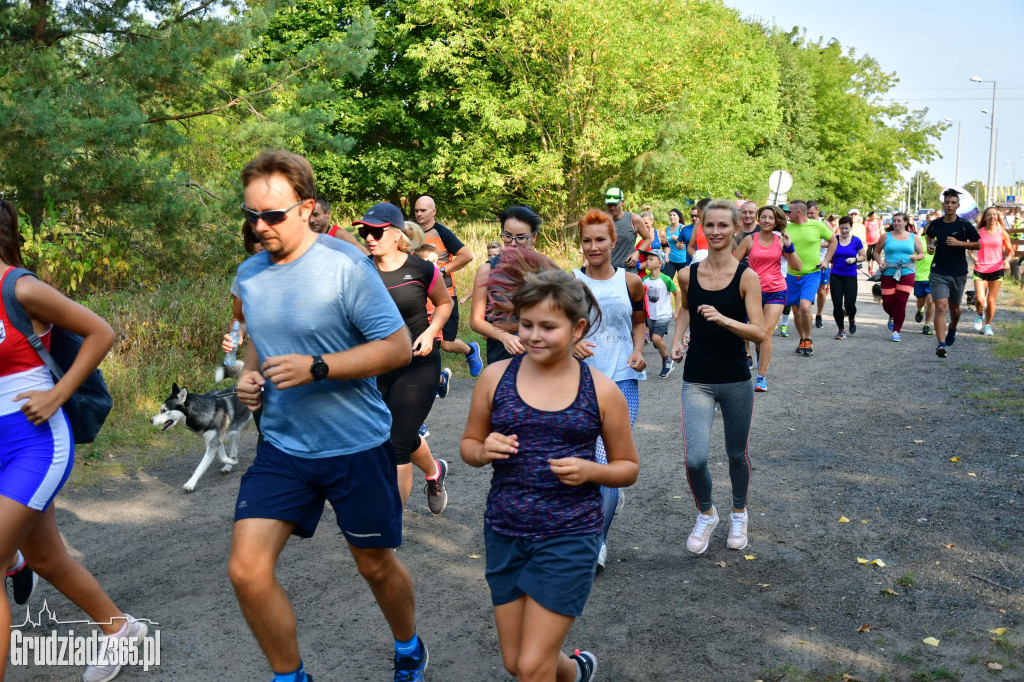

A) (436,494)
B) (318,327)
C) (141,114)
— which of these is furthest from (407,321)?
(141,114)

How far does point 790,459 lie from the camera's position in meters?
7.88

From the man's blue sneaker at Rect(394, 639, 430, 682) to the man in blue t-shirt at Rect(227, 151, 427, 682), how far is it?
19.1 inches

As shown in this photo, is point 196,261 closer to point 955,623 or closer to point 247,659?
point 247,659

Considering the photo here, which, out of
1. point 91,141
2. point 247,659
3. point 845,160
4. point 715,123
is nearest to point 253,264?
point 247,659

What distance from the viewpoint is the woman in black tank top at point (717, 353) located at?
5402 mm

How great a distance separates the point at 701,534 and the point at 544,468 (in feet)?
9.26

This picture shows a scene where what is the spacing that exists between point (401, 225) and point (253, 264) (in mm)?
2353

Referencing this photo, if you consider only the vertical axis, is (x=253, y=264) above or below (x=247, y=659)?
above

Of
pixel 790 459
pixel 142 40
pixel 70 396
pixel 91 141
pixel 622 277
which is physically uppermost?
pixel 142 40

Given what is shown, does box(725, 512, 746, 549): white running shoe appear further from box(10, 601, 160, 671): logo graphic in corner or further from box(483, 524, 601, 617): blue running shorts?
box(10, 601, 160, 671): logo graphic in corner

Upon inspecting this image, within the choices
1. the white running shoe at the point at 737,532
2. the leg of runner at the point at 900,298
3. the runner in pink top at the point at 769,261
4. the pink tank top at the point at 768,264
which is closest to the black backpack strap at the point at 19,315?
the white running shoe at the point at 737,532

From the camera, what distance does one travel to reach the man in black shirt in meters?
12.5

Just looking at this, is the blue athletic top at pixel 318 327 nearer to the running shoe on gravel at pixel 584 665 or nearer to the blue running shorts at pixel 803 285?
the running shoe on gravel at pixel 584 665

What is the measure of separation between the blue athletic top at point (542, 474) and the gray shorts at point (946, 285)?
11.2m
